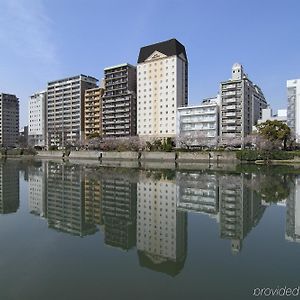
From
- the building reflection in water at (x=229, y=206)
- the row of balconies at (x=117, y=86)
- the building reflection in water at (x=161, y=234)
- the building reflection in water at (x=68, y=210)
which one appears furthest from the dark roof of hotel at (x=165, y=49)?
the building reflection in water at (x=161, y=234)

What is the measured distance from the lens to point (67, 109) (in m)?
92.6

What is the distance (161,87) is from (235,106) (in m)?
19.2

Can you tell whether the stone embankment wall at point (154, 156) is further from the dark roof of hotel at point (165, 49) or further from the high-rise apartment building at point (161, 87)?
the dark roof of hotel at point (165, 49)

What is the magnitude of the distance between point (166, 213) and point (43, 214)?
16.5 feet

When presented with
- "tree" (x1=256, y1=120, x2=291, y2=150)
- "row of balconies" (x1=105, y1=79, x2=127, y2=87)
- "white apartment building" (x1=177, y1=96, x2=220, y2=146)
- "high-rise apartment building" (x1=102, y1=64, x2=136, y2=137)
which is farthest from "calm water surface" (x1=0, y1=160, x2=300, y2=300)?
"row of balconies" (x1=105, y1=79, x2=127, y2=87)

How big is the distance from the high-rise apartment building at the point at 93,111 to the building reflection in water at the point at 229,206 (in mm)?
65760

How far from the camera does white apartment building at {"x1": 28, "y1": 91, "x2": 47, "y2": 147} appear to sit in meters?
103

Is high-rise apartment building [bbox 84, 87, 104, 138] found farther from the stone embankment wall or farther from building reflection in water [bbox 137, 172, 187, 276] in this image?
building reflection in water [bbox 137, 172, 187, 276]

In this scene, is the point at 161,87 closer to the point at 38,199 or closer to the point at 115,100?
the point at 115,100

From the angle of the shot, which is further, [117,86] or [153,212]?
[117,86]

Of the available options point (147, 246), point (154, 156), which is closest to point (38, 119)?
point (154, 156)

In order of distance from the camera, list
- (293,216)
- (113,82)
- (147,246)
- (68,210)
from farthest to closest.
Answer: (113,82) → (68,210) → (293,216) → (147,246)

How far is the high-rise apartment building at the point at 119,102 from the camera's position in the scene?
76.0 meters

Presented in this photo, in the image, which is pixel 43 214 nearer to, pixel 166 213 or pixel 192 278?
pixel 166 213
